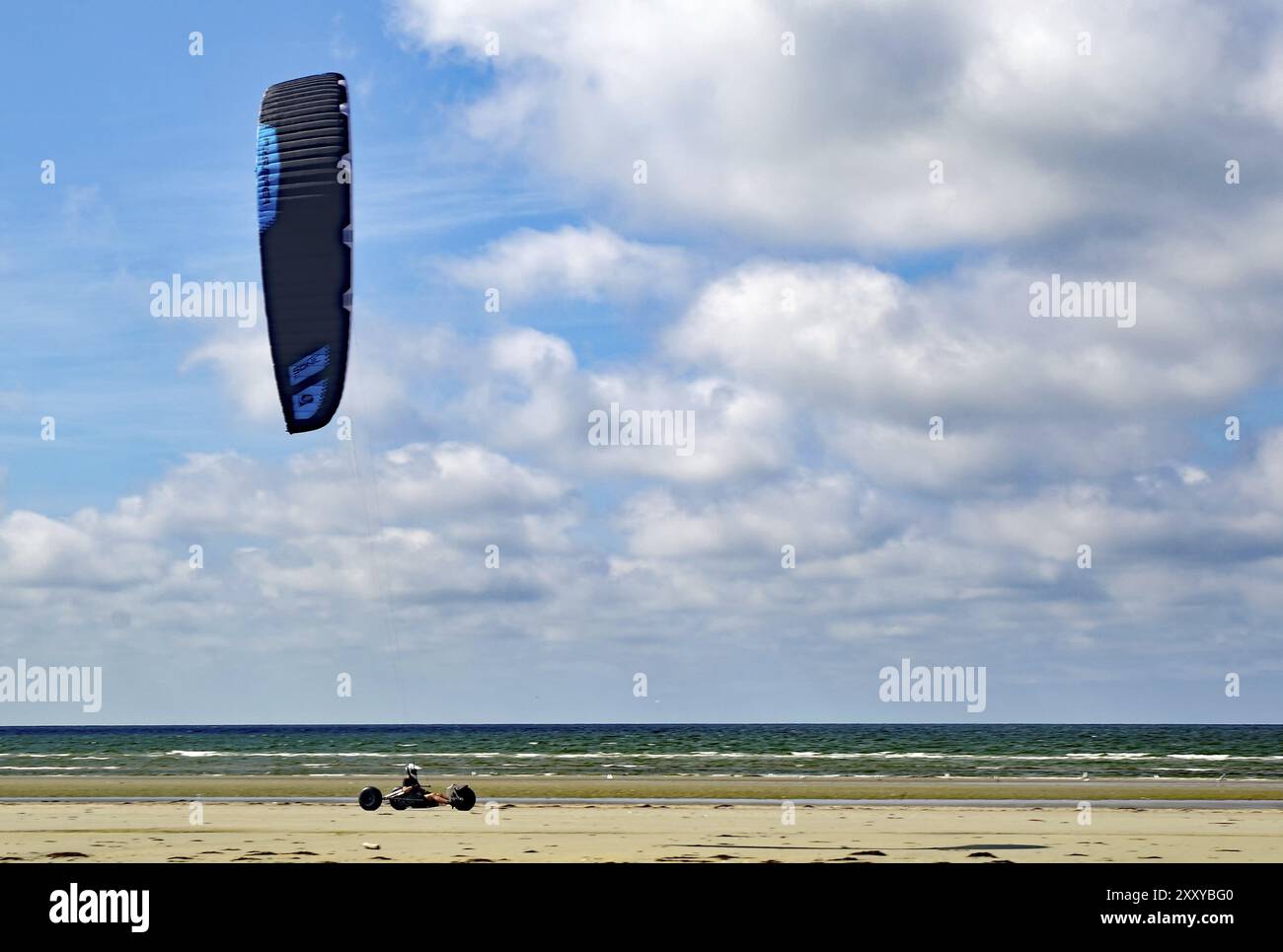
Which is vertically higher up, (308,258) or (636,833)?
(308,258)

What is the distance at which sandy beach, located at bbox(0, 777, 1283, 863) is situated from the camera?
2347cm

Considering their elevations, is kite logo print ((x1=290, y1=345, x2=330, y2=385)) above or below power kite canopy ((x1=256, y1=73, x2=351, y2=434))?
below

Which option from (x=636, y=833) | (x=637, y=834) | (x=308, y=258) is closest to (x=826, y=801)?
(x=636, y=833)

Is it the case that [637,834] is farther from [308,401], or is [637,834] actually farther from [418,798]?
[308,401]

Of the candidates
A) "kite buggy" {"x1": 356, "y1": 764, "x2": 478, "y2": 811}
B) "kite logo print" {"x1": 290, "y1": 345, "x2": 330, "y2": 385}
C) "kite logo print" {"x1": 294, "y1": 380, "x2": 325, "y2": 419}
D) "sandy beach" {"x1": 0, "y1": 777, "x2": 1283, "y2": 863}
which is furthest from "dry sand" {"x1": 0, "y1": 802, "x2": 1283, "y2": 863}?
"kite logo print" {"x1": 290, "y1": 345, "x2": 330, "y2": 385}

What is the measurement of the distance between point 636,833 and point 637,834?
223mm

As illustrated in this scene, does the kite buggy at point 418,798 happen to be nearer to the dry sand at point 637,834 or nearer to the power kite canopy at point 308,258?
the dry sand at point 637,834

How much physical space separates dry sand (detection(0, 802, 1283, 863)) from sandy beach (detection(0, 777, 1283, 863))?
1.8 inches

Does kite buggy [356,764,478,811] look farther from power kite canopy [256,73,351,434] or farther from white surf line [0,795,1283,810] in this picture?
power kite canopy [256,73,351,434]

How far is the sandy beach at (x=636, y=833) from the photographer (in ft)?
77.0

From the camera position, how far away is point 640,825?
28938 millimetres

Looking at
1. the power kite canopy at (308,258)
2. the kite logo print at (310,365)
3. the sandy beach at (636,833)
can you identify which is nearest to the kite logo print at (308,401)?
the power kite canopy at (308,258)

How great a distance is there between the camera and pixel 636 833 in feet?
89.9
